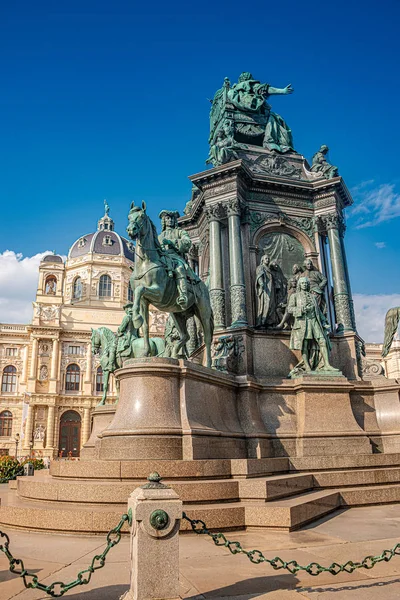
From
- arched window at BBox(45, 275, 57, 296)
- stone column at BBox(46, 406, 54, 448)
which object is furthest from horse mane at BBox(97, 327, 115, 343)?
arched window at BBox(45, 275, 57, 296)

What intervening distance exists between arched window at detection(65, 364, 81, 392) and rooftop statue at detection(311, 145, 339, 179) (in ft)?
197

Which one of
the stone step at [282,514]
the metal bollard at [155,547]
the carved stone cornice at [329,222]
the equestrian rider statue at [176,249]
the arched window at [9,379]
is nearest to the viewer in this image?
the metal bollard at [155,547]

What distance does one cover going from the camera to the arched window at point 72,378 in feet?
232

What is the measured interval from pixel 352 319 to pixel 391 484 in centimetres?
573

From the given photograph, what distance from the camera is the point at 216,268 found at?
15156 mm

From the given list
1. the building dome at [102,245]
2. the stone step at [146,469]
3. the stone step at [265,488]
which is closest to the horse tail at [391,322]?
the stone step at [265,488]

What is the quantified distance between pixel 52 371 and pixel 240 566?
67242 mm

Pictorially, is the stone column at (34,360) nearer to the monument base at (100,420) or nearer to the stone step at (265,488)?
the monument base at (100,420)

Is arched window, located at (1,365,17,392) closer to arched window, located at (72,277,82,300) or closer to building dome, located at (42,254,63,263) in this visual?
arched window, located at (72,277,82,300)

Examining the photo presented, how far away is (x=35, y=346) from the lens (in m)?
69.8

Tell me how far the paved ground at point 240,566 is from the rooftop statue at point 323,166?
39.8 feet

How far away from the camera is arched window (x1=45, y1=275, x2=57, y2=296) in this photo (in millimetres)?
79875

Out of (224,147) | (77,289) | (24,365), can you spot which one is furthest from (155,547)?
(77,289)

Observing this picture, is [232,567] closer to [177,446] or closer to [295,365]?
[177,446]
